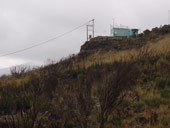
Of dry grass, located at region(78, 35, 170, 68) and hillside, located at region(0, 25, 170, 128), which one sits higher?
dry grass, located at region(78, 35, 170, 68)

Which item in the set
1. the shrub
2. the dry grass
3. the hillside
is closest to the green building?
the dry grass

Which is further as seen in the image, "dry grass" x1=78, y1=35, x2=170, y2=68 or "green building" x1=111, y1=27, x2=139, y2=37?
"green building" x1=111, y1=27, x2=139, y2=37

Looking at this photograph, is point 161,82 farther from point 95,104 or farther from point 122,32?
point 122,32

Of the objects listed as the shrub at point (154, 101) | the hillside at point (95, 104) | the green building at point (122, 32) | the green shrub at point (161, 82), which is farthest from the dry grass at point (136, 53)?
the green building at point (122, 32)

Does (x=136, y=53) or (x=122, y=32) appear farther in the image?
(x=122, y=32)

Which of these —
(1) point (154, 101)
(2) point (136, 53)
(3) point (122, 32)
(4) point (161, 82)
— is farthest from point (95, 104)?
(3) point (122, 32)

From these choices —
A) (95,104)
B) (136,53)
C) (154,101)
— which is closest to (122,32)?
(136,53)

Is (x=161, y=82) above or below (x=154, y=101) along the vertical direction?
above

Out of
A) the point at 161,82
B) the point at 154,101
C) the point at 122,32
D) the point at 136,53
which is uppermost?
the point at 122,32

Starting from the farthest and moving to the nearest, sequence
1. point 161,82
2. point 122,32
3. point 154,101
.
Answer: point 122,32, point 161,82, point 154,101

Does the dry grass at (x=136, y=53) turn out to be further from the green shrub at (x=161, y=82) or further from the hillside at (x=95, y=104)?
the hillside at (x=95, y=104)

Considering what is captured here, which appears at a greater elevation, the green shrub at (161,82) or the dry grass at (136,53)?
the dry grass at (136,53)

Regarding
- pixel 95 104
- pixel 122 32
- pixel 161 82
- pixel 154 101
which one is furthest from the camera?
pixel 122 32

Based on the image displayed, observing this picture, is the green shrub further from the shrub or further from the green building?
the green building
